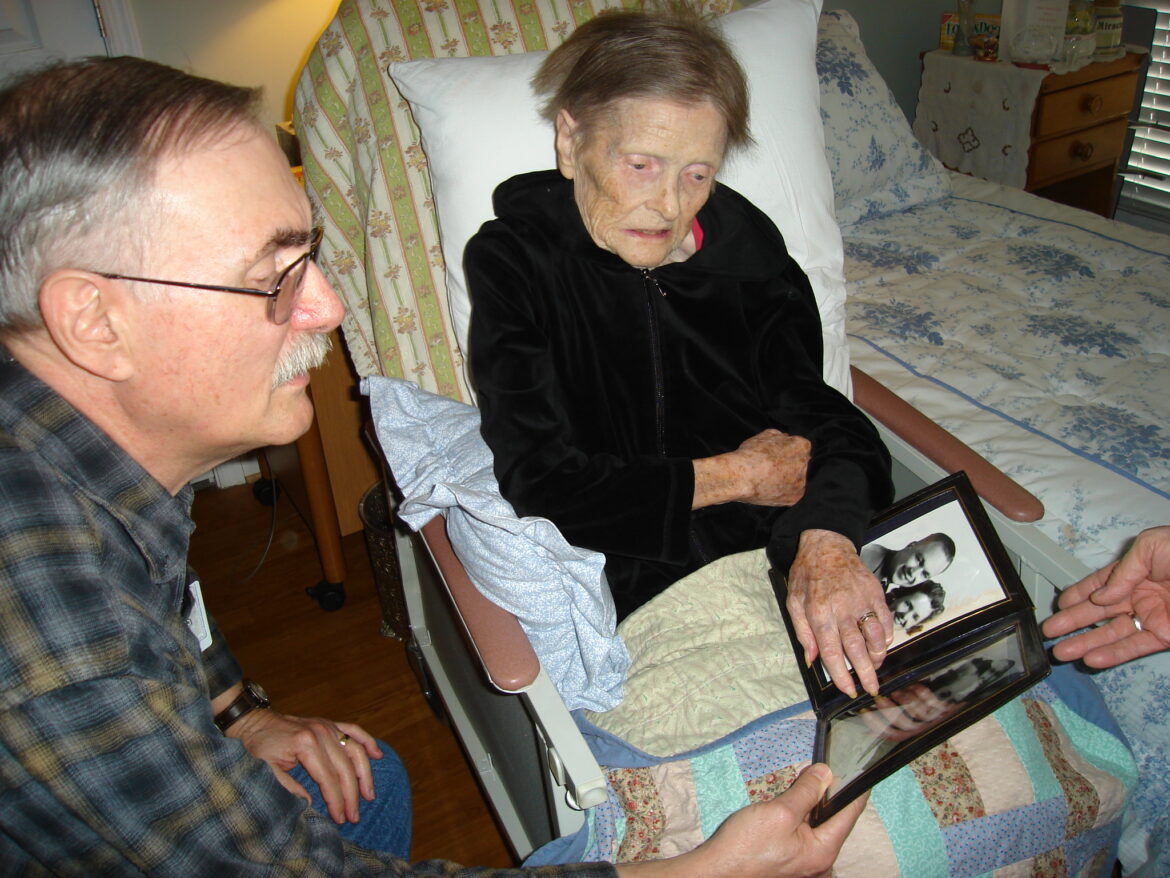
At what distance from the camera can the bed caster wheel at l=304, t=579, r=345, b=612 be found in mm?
2184

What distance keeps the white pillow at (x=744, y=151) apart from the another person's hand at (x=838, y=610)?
0.46 m

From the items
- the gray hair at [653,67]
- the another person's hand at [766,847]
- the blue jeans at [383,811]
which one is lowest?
the blue jeans at [383,811]

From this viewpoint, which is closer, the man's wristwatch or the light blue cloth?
the light blue cloth

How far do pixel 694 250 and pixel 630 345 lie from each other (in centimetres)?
18

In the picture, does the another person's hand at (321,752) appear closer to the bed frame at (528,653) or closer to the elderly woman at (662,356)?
the bed frame at (528,653)

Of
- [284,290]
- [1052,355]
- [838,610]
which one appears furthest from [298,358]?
[1052,355]

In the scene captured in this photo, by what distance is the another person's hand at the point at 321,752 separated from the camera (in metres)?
1.15

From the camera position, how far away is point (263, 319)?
861mm

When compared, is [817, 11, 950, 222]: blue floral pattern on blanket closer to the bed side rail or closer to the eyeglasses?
the bed side rail

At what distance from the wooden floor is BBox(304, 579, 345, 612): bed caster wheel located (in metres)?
0.03

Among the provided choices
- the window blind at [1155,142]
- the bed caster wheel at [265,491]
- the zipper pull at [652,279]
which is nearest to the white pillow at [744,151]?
the zipper pull at [652,279]

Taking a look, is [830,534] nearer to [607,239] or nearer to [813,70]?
[607,239]

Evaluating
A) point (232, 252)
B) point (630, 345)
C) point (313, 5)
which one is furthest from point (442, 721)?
point (313, 5)

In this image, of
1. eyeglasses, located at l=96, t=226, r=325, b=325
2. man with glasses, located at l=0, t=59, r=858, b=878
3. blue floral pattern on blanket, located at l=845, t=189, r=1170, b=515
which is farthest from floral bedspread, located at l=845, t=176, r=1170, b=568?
eyeglasses, located at l=96, t=226, r=325, b=325
